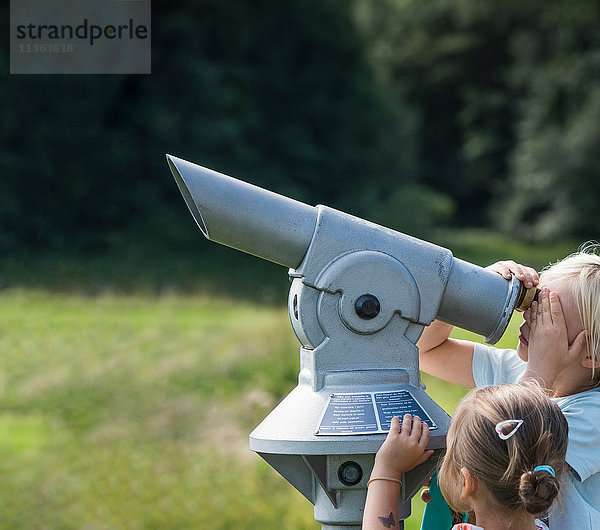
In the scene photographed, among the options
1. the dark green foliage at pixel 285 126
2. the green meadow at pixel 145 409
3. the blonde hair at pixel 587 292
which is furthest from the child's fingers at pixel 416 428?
the dark green foliage at pixel 285 126

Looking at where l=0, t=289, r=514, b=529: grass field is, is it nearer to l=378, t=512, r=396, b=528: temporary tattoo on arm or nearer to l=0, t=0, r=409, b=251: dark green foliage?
l=378, t=512, r=396, b=528: temporary tattoo on arm

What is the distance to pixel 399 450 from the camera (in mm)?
1613

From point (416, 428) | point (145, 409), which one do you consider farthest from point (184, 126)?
point (416, 428)

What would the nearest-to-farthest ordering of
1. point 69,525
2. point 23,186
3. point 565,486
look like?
point 565,486 → point 69,525 → point 23,186

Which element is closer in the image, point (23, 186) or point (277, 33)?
point (23, 186)

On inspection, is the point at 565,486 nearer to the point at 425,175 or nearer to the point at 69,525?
the point at 69,525

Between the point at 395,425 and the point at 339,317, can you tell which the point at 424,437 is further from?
the point at 339,317

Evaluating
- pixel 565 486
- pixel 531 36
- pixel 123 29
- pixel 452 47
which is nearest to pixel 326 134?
pixel 123 29

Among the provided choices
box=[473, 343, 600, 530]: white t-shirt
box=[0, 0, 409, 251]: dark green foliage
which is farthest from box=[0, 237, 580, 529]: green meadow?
box=[0, 0, 409, 251]: dark green foliage

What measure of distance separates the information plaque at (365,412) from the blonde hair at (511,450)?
77 millimetres

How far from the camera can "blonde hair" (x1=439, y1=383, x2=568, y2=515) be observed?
165cm

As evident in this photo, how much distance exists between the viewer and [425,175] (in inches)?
1339

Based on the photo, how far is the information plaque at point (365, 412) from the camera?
162cm

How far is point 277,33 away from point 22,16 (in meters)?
7.11
